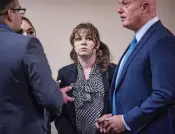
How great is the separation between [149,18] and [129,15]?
11 centimetres

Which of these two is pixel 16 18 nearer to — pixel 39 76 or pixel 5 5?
pixel 5 5

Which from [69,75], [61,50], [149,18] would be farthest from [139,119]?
[61,50]

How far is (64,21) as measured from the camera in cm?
291

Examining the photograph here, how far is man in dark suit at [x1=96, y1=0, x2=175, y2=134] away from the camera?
152cm

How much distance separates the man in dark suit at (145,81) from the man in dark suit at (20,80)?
0.39m

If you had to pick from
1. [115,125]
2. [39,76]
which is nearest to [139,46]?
[115,125]

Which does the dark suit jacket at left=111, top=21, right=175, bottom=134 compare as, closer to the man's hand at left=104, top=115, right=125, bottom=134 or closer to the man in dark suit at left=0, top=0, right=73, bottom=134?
the man's hand at left=104, top=115, right=125, bottom=134

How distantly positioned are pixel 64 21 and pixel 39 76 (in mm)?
1631

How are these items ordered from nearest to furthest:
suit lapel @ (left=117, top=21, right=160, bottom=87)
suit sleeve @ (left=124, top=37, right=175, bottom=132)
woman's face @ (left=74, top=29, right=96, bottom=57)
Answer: suit sleeve @ (left=124, top=37, right=175, bottom=132) < suit lapel @ (left=117, top=21, right=160, bottom=87) < woman's face @ (left=74, top=29, right=96, bottom=57)

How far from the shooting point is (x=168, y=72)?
1.51 meters

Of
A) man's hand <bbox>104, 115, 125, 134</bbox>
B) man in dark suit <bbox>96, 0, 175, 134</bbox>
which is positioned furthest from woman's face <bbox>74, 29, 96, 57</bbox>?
man's hand <bbox>104, 115, 125, 134</bbox>

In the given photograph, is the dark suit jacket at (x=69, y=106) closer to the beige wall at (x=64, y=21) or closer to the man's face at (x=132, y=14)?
the beige wall at (x=64, y=21)

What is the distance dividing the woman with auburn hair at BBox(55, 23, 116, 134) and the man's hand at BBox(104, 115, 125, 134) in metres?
0.61

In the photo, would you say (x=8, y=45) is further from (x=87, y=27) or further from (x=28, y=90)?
(x=87, y=27)
